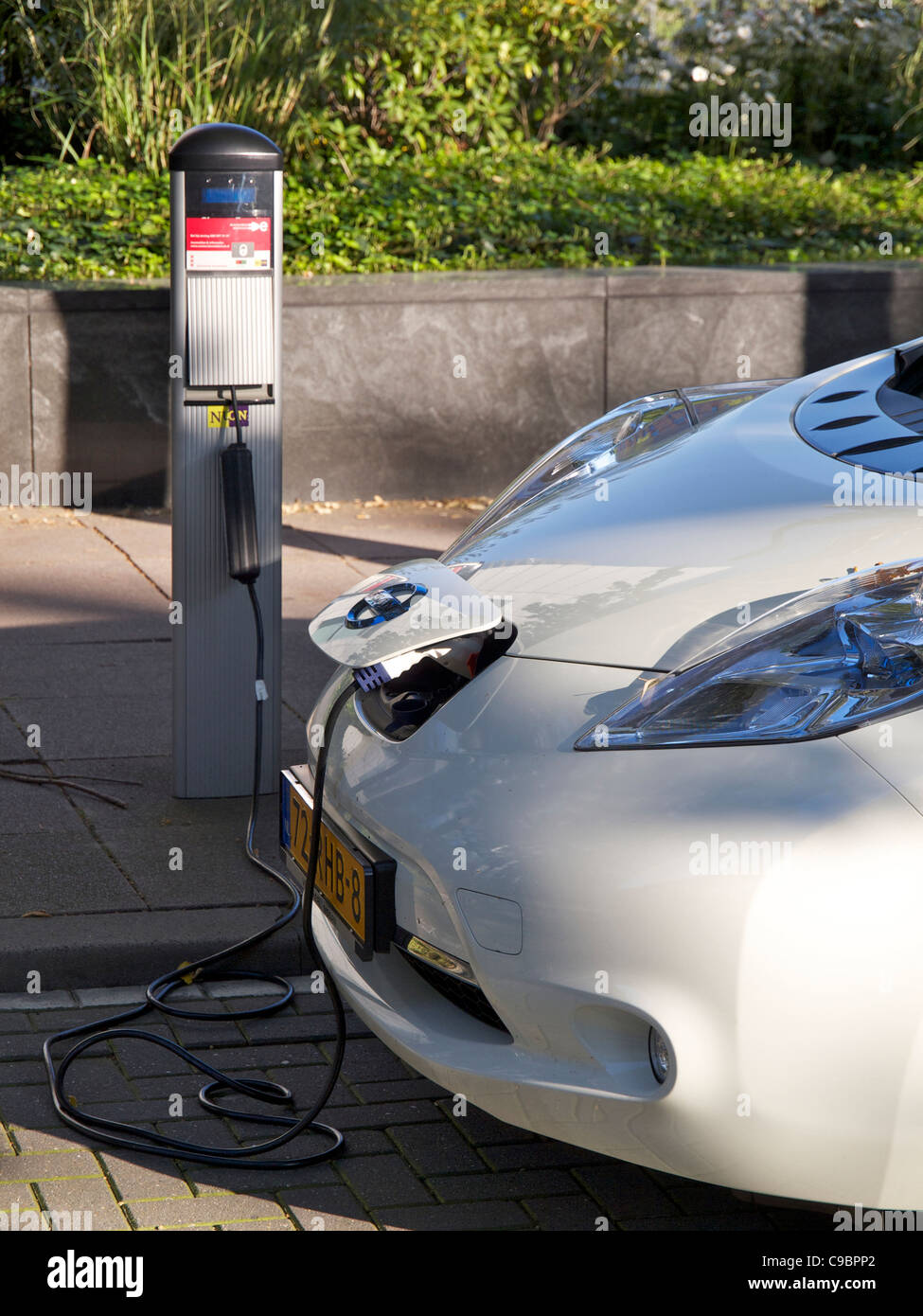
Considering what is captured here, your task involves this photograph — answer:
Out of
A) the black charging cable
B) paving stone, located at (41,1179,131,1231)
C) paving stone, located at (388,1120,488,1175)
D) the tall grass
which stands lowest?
paving stone, located at (388,1120,488,1175)

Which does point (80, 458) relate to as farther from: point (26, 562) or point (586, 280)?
point (586, 280)

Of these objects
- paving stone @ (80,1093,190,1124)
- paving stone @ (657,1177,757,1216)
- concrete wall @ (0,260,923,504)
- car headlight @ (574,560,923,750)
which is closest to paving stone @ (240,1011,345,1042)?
paving stone @ (80,1093,190,1124)

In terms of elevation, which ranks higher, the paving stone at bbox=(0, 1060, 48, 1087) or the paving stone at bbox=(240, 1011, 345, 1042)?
the paving stone at bbox=(0, 1060, 48, 1087)

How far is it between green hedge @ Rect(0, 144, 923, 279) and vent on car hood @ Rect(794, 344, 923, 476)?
552cm

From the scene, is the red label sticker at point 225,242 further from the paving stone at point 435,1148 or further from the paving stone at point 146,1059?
the paving stone at point 435,1148

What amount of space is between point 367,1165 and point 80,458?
5.74 m

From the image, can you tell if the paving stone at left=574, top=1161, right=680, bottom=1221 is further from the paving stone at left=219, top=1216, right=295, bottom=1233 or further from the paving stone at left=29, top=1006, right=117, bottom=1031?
the paving stone at left=29, top=1006, right=117, bottom=1031

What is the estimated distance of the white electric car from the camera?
223 centimetres

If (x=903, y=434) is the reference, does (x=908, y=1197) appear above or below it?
below

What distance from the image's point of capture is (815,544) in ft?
9.16

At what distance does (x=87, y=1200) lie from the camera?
2852 mm

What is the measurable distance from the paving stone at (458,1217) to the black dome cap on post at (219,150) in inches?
108

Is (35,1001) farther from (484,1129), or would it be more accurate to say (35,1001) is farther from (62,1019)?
(484,1129)
